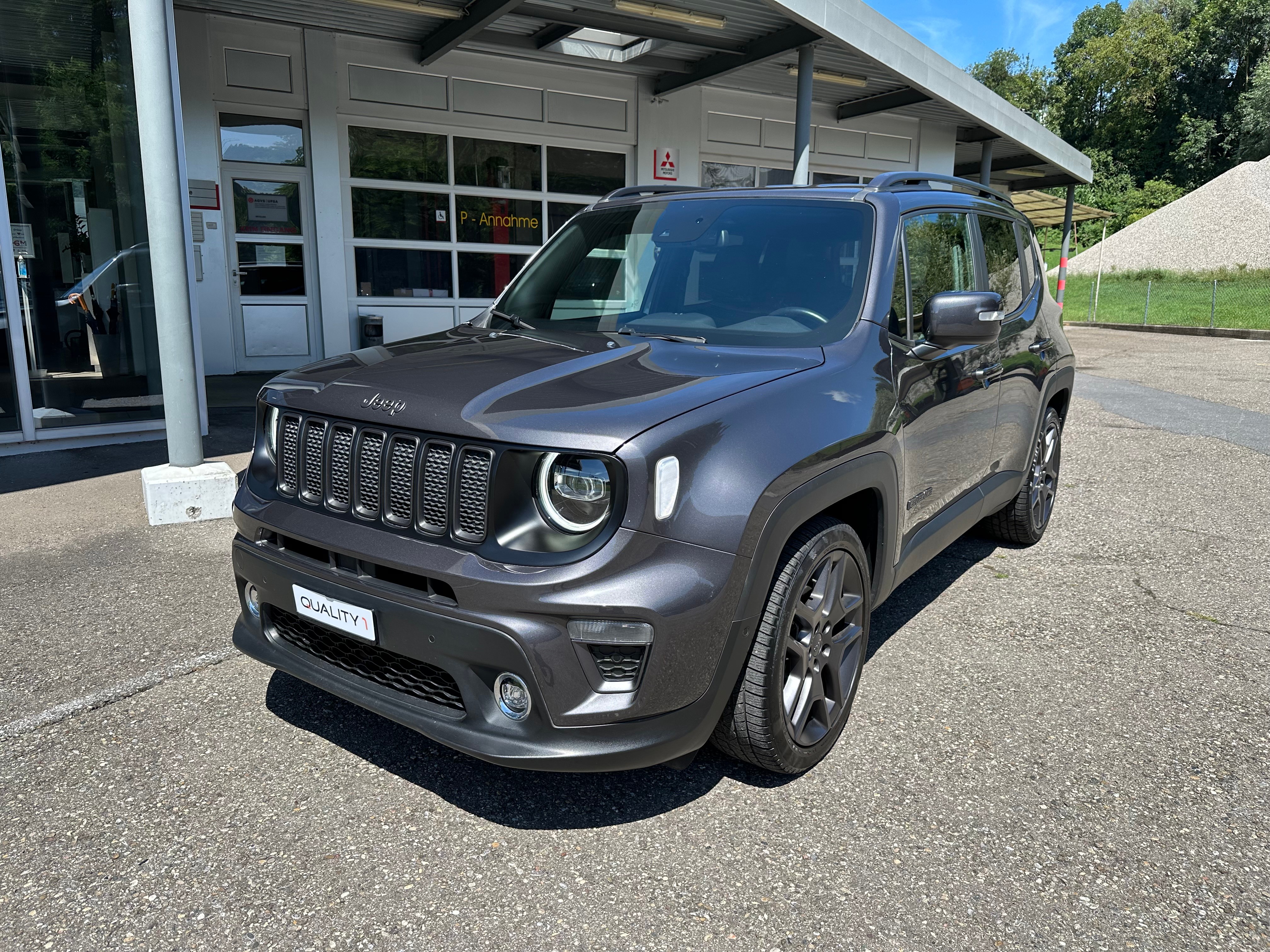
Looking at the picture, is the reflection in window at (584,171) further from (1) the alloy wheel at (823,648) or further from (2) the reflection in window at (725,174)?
(1) the alloy wheel at (823,648)

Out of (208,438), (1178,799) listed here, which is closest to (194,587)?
(208,438)

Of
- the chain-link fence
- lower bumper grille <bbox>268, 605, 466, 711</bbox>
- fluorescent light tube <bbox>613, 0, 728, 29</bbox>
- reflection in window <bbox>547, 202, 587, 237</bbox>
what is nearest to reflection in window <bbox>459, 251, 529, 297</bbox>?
reflection in window <bbox>547, 202, 587, 237</bbox>

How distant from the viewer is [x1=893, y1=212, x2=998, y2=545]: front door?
10.8 ft

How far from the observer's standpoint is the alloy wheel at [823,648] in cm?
275

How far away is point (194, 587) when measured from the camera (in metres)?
4.45

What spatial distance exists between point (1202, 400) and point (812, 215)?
1036cm

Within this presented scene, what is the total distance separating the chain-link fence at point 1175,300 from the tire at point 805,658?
21574mm

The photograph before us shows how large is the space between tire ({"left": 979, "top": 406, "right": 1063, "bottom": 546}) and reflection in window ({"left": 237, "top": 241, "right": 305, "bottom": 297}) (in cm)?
892

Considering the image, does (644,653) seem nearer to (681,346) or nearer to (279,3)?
(681,346)

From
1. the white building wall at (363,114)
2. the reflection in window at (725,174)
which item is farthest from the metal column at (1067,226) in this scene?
the white building wall at (363,114)

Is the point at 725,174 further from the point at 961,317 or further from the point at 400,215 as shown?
the point at 961,317

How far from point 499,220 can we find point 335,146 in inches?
93.3

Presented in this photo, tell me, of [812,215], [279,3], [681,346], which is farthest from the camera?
[279,3]

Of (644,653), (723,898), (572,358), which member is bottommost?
(723,898)
